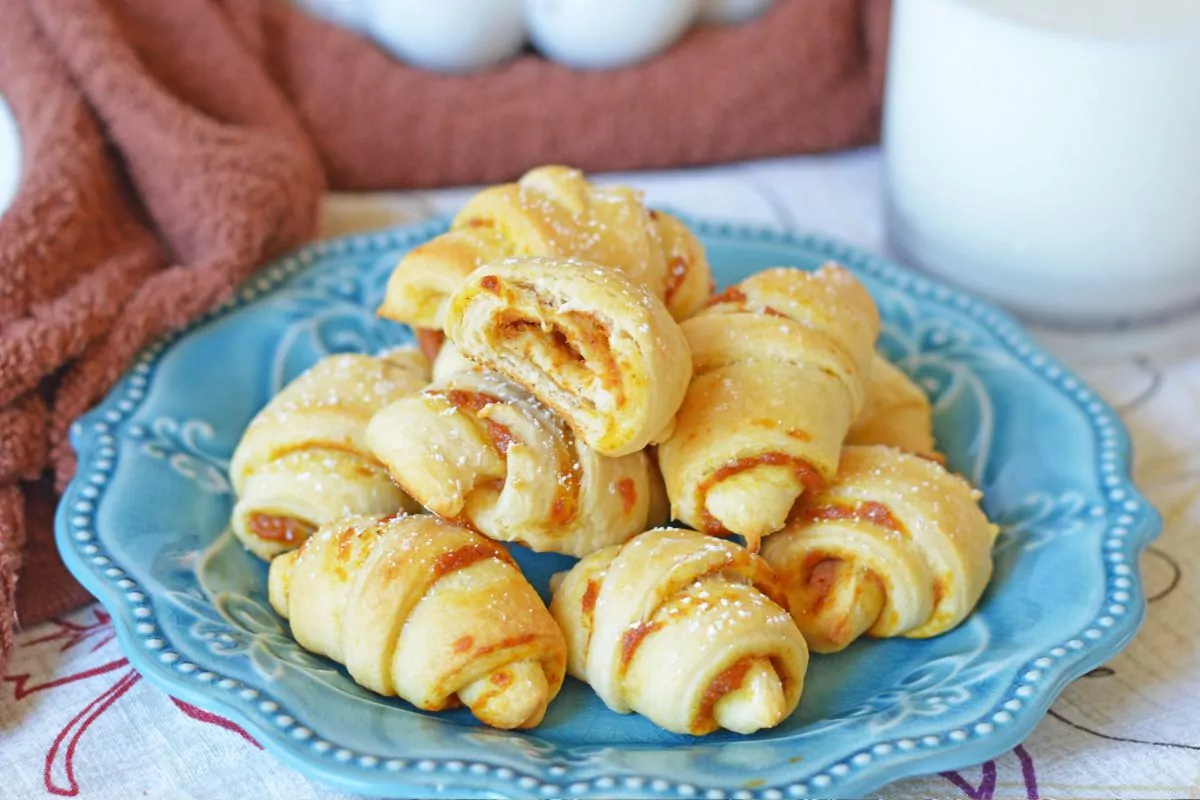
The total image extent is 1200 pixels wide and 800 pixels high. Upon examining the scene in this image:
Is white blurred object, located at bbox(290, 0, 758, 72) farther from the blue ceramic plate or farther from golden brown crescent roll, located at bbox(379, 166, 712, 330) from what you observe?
golden brown crescent roll, located at bbox(379, 166, 712, 330)

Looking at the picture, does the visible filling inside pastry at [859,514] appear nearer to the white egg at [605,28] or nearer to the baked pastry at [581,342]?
the baked pastry at [581,342]

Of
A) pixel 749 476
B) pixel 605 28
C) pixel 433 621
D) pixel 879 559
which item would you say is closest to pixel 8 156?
pixel 605 28

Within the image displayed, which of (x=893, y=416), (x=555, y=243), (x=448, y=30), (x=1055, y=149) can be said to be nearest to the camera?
(x=555, y=243)

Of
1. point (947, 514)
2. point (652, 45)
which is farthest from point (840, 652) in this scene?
point (652, 45)

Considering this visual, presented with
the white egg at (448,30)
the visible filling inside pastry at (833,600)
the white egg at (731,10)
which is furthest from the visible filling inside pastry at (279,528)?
the white egg at (731,10)

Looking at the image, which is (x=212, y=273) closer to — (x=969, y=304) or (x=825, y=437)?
(x=825, y=437)

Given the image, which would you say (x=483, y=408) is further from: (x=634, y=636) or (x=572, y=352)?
(x=634, y=636)

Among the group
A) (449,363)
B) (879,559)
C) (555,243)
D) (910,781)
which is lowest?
(910,781)
